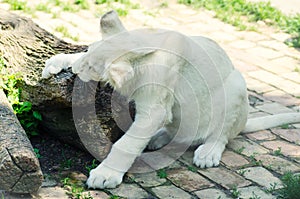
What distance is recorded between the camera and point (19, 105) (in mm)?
5766

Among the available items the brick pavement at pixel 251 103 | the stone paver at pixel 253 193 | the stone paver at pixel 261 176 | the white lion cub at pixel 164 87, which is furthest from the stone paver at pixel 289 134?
the stone paver at pixel 253 193

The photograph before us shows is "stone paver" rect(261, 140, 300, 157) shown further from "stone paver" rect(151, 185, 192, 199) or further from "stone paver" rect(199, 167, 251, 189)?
"stone paver" rect(151, 185, 192, 199)

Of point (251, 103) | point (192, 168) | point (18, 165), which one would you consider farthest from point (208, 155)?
point (18, 165)

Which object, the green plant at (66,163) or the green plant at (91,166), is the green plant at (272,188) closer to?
the green plant at (91,166)

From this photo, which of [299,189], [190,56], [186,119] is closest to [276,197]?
[299,189]

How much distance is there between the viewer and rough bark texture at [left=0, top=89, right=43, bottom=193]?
4.54 metres

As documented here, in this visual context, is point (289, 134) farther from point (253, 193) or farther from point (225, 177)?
point (253, 193)

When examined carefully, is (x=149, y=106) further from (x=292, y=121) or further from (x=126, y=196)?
(x=292, y=121)

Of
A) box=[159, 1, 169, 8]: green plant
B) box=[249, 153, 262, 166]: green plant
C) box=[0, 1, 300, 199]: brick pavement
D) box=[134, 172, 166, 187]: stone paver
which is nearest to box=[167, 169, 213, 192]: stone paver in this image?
box=[0, 1, 300, 199]: brick pavement

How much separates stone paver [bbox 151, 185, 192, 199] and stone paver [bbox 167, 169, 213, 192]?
2.9 inches

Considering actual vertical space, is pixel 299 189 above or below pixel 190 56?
below

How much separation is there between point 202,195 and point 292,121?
1.78 metres

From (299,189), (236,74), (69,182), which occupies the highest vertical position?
(236,74)

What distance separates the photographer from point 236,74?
234 inches
